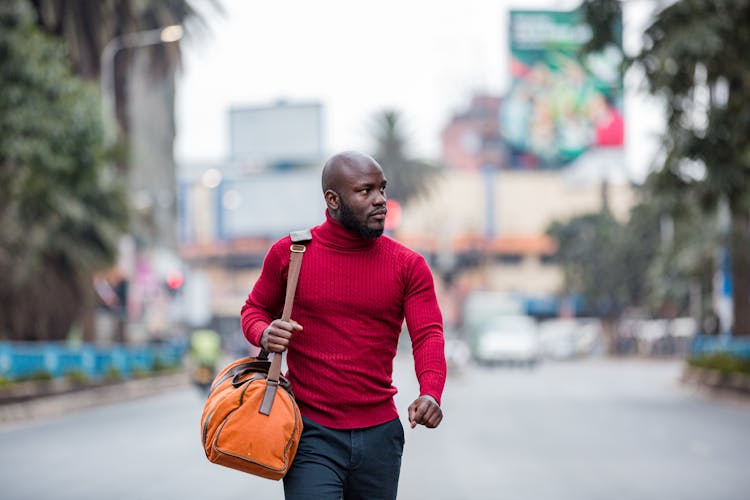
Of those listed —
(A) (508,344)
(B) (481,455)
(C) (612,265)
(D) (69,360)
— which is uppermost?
(B) (481,455)

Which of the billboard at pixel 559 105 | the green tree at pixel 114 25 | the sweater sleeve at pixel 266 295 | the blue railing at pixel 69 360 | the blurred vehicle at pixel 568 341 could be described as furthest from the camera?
the blurred vehicle at pixel 568 341

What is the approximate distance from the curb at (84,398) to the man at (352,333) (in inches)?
606

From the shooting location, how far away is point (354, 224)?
14.8ft

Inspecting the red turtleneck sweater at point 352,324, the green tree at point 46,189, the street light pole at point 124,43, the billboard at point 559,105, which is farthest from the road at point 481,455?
the billboard at point 559,105

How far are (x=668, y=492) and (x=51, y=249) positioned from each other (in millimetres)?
20023

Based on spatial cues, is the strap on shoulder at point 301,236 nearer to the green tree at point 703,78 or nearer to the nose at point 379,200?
the nose at point 379,200

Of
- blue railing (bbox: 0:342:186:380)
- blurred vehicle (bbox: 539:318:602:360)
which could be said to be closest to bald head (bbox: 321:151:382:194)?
blue railing (bbox: 0:342:186:380)

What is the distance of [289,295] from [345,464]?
1.93 feet

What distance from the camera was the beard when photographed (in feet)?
14.7

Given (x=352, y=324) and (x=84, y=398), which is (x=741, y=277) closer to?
(x=84, y=398)

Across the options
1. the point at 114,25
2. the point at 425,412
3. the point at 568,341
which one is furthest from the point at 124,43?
the point at 568,341

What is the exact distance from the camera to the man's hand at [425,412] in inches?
169

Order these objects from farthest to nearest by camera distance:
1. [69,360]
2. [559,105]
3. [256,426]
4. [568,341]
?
[568,341] → [559,105] → [69,360] → [256,426]

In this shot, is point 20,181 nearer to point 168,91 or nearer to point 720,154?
point 720,154
